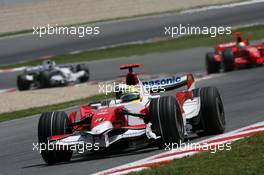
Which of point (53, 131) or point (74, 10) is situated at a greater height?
point (74, 10)

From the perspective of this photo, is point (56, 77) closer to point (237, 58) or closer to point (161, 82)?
point (237, 58)

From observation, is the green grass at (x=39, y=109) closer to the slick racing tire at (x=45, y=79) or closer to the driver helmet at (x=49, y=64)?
the slick racing tire at (x=45, y=79)

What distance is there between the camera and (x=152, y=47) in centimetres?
3669

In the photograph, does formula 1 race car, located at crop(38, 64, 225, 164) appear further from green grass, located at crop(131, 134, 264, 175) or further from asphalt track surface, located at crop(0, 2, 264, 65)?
asphalt track surface, located at crop(0, 2, 264, 65)

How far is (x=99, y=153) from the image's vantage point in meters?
12.4

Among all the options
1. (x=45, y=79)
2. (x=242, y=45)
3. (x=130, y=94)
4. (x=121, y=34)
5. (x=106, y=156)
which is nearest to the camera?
(x=106, y=156)

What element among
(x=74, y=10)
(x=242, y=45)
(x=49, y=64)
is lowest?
(x=49, y=64)

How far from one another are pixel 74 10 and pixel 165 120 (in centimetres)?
3388

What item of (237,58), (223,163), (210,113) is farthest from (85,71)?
(223,163)

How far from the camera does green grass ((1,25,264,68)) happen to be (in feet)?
116

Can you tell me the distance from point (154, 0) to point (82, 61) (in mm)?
11428

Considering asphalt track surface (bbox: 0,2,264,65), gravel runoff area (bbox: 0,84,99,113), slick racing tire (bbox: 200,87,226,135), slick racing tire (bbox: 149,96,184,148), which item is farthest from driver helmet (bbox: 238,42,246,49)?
slick racing tire (bbox: 149,96,184,148)

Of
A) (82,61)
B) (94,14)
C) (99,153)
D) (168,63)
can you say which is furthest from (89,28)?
(99,153)

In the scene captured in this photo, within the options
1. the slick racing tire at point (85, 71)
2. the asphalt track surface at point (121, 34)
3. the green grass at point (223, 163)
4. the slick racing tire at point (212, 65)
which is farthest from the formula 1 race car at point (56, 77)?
the green grass at point (223, 163)
